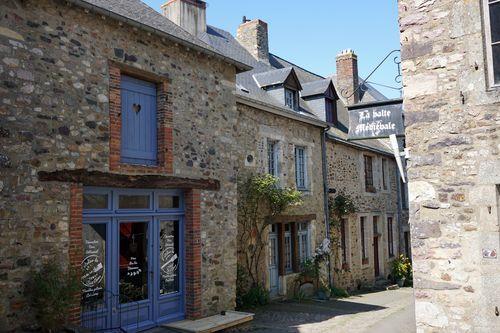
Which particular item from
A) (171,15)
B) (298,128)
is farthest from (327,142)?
(171,15)

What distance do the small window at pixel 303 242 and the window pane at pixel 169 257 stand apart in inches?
208

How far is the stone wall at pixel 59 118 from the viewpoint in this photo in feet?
20.6

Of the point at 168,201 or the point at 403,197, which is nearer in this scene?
the point at 168,201

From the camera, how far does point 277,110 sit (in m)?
12.4

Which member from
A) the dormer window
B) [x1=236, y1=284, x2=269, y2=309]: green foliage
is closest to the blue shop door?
[x1=236, y1=284, x2=269, y2=309]: green foliage

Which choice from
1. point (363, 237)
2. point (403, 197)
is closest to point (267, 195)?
point (363, 237)

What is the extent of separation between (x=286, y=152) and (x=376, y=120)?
6.41 metres

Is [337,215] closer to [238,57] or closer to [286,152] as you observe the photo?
[286,152]

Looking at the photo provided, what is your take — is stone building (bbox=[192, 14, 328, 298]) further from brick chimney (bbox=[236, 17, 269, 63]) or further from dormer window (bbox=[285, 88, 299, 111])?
brick chimney (bbox=[236, 17, 269, 63])

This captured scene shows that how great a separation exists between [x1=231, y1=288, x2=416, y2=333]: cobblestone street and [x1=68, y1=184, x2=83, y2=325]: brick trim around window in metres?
3.20

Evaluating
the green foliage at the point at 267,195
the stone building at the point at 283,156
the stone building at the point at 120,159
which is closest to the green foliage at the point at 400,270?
the stone building at the point at 283,156

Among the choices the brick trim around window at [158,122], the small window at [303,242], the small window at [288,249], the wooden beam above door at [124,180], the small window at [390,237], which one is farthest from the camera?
the small window at [390,237]

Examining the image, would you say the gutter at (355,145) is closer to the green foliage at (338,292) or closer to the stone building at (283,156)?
the stone building at (283,156)

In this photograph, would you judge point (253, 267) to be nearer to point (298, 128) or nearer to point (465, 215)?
point (298, 128)
